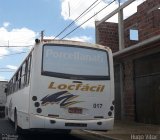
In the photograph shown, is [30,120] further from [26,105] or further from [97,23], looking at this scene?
[97,23]

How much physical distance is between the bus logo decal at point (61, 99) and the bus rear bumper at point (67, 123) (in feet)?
1.61

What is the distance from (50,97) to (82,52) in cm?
190

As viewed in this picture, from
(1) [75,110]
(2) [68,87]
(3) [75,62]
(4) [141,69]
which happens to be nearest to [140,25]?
(4) [141,69]

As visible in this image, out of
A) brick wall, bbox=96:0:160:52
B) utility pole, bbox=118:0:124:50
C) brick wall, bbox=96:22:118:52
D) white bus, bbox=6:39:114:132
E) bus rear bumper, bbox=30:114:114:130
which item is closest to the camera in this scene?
bus rear bumper, bbox=30:114:114:130

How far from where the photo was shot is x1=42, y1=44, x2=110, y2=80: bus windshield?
45.3ft

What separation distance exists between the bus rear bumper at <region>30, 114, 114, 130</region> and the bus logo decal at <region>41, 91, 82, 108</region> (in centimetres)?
49

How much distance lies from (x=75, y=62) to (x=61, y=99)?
131cm

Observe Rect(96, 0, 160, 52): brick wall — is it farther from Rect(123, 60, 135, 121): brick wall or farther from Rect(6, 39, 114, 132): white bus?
Rect(6, 39, 114, 132): white bus

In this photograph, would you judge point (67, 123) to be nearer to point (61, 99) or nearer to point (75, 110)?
point (75, 110)

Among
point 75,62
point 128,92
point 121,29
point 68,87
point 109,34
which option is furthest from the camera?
point 109,34

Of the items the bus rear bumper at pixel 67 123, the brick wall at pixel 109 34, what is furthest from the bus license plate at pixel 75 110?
the brick wall at pixel 109 34

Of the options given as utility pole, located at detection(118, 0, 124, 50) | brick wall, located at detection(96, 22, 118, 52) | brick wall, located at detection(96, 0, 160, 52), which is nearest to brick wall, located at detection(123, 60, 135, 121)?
utility pole, located at detection(118, 0, 124, 50)

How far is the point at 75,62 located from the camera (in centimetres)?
1409

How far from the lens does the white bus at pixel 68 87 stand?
13.4 metres
